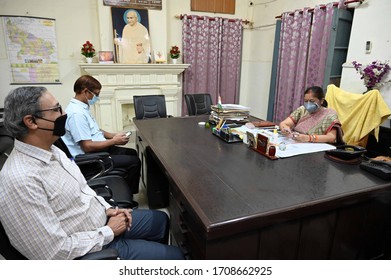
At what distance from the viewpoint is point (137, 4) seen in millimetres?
4047

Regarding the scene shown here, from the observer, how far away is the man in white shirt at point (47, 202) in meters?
0.87

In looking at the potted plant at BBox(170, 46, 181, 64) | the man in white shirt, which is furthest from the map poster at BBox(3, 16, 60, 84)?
the man in white shirt

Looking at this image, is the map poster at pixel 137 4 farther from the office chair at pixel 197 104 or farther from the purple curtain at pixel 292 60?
the purple curtain at pixel 292 60

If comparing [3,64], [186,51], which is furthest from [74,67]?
[186,51]

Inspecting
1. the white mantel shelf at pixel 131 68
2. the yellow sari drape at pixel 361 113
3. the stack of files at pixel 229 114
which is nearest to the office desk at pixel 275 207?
the stack of files at pixel 229 114

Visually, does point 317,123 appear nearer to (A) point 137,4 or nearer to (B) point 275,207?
(B) point 275,207

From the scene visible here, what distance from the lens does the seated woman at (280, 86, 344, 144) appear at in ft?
5.96

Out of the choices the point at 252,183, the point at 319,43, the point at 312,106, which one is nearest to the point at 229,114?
the point at 312,106

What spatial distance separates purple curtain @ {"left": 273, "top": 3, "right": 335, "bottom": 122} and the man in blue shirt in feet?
8.72

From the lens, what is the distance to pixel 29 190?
0.88 meters

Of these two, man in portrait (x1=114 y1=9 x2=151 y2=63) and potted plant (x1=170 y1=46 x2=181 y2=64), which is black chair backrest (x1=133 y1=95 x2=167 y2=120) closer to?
man in portrait (x1=114 y1=9 x2=151 y2=63)

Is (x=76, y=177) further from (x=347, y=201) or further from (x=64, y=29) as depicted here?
Answer: (x=64, y=29)

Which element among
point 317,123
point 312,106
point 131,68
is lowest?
point 317,123

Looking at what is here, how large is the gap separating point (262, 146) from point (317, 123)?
0.69 metres
